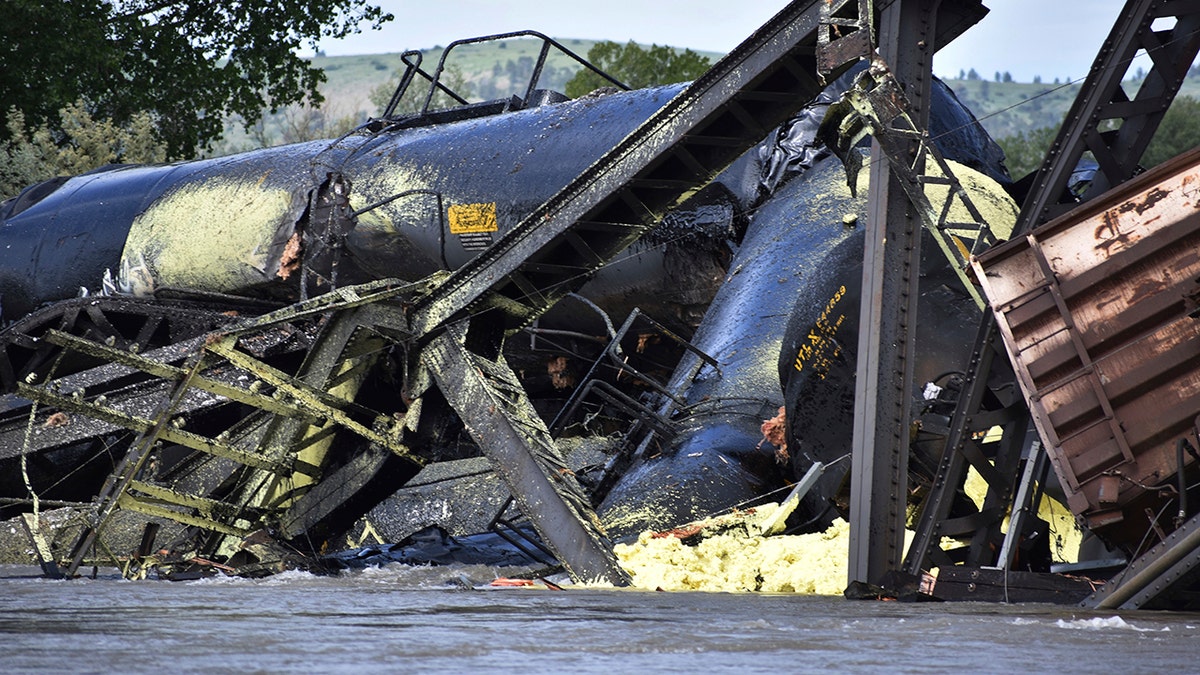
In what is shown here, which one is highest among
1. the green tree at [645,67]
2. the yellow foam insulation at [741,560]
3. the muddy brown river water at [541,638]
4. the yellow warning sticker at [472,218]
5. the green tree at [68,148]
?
the green tree at [645,67]

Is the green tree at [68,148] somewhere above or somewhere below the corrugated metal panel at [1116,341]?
above

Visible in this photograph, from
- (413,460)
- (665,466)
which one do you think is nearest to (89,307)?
(413,460)

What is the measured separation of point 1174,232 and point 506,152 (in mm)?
8555

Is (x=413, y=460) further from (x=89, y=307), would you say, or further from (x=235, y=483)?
(x=89, y=307)

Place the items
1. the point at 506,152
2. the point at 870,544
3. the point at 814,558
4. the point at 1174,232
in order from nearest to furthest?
1. the point at 1174,232
2. the point at 870,544
3. the point at 814,558
4. the point at 506,152

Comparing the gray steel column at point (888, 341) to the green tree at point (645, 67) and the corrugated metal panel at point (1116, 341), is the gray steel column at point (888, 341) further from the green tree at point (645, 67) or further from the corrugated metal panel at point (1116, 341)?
the green tree at point (645, 67)

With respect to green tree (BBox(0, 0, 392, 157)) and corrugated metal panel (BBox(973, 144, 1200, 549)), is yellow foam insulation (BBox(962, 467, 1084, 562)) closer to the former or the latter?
corrugated metal panel (BBox(973, 144, 1200, 549))

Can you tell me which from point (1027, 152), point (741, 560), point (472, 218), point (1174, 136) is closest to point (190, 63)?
point (472, 218)

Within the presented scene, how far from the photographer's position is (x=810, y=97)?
864 cm

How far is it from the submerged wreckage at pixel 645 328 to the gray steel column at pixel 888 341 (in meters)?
0.02

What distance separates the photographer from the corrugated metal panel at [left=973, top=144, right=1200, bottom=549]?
20.4 ft

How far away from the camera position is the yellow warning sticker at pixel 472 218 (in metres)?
13.6

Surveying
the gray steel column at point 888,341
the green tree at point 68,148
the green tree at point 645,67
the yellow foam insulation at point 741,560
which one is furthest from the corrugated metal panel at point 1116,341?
the green tree at point 645,67

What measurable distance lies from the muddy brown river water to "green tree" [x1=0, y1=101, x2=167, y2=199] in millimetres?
25029
